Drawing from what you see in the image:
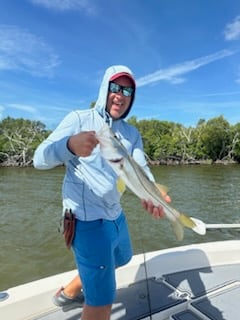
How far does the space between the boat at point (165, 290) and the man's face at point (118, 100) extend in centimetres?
146

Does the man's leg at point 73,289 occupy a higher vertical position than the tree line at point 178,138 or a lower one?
lower

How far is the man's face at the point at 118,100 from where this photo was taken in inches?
80.1

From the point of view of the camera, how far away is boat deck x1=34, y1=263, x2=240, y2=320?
242 cm

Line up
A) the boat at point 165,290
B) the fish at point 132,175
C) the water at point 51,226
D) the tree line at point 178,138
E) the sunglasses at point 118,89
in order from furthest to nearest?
the tree line at point 178,138, the water at point 51,226, the boat at point 165,290, the sunglasses at point 118,89, the fish at point 132,175

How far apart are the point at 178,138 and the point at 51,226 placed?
160 feet

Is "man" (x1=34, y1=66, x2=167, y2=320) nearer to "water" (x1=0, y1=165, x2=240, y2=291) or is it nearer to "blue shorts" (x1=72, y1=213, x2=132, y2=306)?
"blue shorts" (x1=72, y1=213, x2=132, y2=306)

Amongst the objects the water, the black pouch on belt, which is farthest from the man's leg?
the water

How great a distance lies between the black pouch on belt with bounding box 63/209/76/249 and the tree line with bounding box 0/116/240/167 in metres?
49.1

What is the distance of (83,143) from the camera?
1.59 m

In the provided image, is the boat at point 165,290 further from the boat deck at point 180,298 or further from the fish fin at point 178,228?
the fish fin at point 178,228

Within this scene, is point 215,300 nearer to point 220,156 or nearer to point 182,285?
point 182,285

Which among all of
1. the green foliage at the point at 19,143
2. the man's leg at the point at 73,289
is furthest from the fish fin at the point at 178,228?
the green foliage at the point at 19,143

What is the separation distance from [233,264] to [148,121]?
59283 millimetres

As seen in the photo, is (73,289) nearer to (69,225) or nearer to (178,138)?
(69,225)
